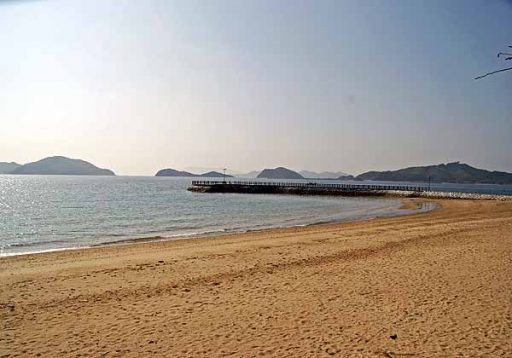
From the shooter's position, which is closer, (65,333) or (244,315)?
(65,333)

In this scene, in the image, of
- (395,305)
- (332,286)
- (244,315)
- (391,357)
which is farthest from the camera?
(332,286)

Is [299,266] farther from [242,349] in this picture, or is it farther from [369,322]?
→ [242,349]

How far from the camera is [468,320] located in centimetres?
655

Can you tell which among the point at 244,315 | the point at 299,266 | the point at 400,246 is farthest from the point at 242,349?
the point at 400,246

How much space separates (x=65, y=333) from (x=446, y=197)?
2727 inches

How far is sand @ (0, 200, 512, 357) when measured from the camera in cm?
564

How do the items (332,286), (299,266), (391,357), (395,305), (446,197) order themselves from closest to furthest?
(391,357)
(395,305)
(332,286)
(299,266)
(446,197)

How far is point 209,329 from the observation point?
20.7ft

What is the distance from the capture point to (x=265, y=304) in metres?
7.59

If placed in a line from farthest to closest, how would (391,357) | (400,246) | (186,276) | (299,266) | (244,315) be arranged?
(400,246)
(299,266)
(186,276)
(244,315)
(391,357)

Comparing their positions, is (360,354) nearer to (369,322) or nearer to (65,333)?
(369,322)

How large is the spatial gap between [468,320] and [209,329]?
13.7 feet

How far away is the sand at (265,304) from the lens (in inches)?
222

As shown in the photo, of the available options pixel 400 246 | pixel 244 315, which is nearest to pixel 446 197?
pixel 400 246
